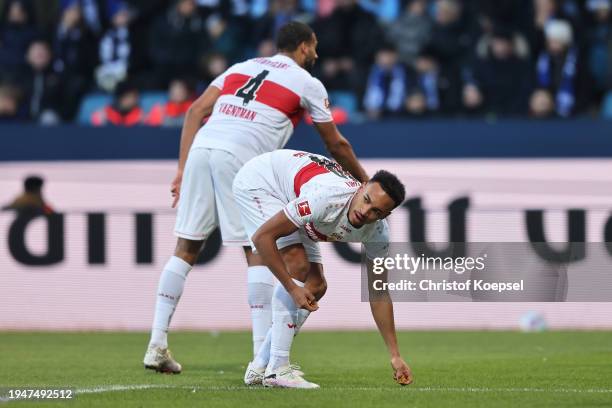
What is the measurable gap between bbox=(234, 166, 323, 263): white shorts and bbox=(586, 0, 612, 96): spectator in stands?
8.17 m

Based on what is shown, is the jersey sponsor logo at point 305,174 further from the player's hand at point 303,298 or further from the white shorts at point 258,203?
the player's hand at point 303,298

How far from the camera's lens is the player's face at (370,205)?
679 centimetres

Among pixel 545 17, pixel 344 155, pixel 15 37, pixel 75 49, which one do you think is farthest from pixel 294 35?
pixel 15 37

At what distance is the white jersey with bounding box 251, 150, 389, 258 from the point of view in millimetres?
6980

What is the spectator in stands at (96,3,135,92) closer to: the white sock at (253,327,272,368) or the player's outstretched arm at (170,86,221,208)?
the player's outstretched arm at (170,86,221,208)

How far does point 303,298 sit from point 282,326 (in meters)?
0.45

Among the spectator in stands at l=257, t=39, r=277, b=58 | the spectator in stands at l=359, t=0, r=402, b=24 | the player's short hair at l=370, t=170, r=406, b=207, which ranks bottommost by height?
the spectator in stands at l=257, t=39, r=277, b=58

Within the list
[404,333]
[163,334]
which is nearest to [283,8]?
[404,333]

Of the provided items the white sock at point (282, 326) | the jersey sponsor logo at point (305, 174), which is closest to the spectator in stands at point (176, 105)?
the jersey sponsor logo at point (305, 174)

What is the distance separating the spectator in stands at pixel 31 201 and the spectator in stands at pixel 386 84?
3776 mm

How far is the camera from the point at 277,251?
7082 millimetres

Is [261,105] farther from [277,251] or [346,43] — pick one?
[346,43]

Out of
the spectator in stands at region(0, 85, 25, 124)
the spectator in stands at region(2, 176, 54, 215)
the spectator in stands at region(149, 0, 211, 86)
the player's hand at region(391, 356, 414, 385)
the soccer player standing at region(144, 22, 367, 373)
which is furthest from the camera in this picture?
the spectator in stands at region(149, 0, 211, 86)

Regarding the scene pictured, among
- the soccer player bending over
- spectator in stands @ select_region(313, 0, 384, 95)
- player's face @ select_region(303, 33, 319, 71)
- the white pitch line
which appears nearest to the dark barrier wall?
spectator in stands @ select_region(313, 0, 384, 95)
